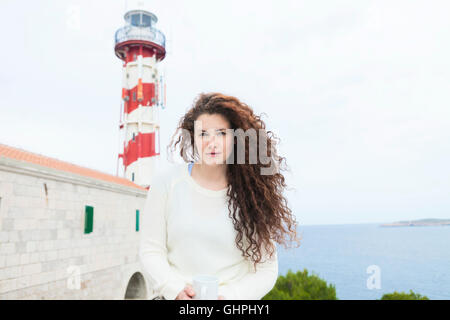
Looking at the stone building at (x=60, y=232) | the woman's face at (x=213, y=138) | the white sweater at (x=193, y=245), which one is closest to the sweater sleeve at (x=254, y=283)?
the white sweater at (x=193, y=245)

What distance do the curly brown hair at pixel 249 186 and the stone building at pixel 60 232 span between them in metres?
3.26

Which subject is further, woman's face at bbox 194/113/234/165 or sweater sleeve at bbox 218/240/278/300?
woman's face at bbox 194/113/234/165

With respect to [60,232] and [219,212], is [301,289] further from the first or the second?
[219,212]

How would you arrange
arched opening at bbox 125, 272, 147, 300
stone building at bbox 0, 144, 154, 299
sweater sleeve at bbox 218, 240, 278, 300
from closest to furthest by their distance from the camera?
sweater sleeve at bbox 218, 240, 278, 300
stone building at bbox 0, 144, 154, 299
arched opening at bbox 125, 272, 147, 300

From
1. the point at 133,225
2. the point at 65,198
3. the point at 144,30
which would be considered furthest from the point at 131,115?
the point at 65,198

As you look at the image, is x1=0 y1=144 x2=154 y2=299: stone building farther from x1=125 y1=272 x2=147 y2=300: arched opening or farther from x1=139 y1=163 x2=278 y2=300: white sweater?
x1=139 y1=163 x2=278 y2=300: white sweater

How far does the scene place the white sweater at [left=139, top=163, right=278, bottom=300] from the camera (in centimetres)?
156

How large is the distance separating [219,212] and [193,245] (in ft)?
0.67

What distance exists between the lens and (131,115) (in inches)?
613

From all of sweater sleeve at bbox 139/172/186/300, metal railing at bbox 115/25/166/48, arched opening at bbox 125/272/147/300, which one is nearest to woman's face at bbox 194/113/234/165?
sweater sleeve at bbox 139/172/186/300

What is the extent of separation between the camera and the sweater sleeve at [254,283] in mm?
1526

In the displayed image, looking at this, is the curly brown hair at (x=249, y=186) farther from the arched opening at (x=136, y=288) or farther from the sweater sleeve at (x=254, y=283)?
the arched opening at (x=136, y=288)

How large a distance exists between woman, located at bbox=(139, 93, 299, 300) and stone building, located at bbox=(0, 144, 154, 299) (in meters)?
3.18
